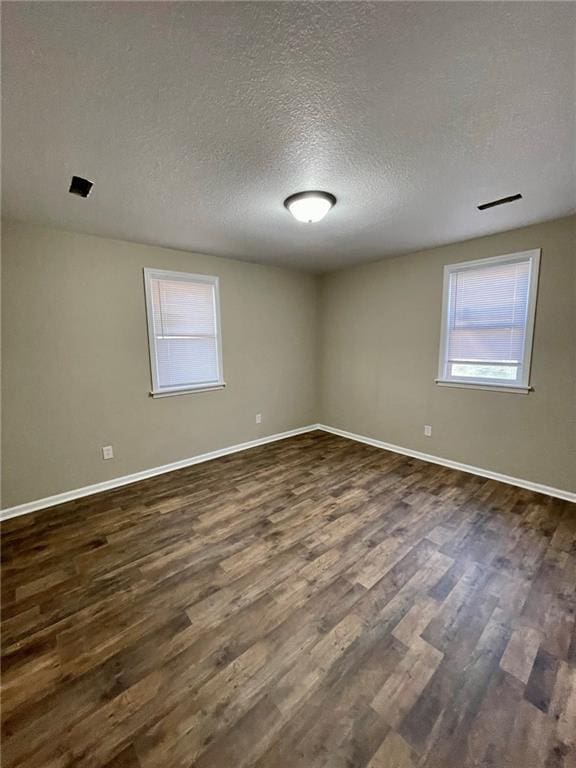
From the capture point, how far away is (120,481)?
313 cm

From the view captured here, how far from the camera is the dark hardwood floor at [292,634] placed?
1089 mm

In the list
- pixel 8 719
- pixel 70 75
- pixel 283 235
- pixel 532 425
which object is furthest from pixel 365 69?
pixel 532 425

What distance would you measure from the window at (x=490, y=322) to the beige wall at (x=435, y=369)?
0.08m

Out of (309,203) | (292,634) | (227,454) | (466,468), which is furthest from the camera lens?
(227,454)

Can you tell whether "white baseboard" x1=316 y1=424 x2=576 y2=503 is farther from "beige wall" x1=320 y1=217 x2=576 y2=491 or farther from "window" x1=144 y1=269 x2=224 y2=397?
"window" x1=144 y1=269 x2=224 y2=397

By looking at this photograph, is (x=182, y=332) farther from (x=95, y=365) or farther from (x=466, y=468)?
(x=466, y=468)

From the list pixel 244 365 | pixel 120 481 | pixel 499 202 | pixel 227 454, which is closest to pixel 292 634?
pixel 120 481

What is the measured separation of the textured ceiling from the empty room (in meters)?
0.01

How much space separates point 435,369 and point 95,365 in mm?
3733

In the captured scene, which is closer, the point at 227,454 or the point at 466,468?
the point at 466,468

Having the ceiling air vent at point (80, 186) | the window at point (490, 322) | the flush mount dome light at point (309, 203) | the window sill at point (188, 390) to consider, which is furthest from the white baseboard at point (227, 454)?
the flush mount dome light at point (309, 203)

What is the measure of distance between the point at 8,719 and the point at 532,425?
13.1 feet

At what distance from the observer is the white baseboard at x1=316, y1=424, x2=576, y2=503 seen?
2.78 metres

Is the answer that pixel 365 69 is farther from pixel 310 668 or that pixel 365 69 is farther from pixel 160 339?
pixel 160 339
